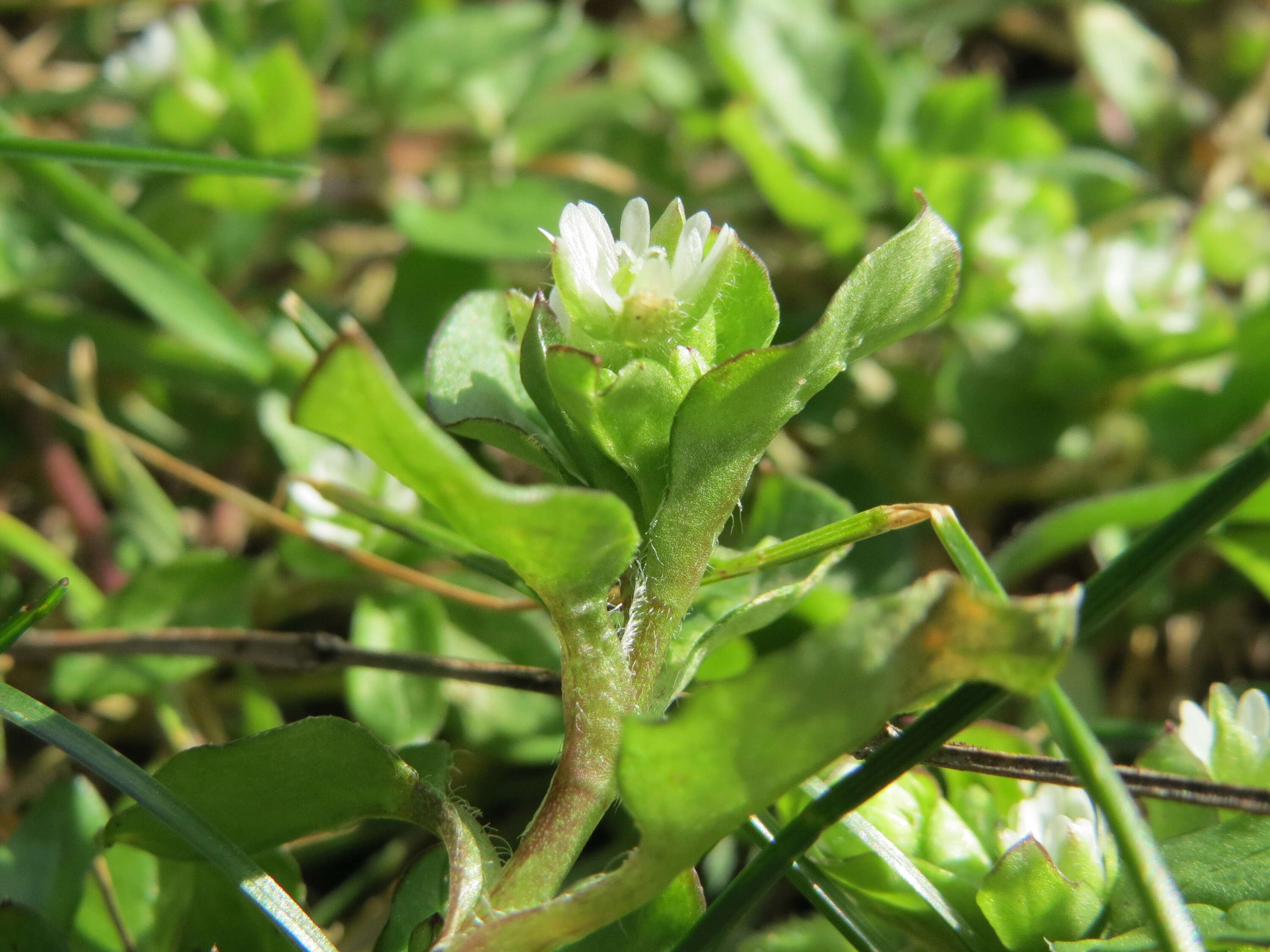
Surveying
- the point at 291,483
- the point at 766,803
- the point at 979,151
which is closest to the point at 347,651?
Result: the point at 291,483

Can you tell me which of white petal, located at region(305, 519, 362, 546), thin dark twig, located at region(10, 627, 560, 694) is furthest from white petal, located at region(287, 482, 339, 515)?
thin dark twig, located at region(10, 627, 560, 694)

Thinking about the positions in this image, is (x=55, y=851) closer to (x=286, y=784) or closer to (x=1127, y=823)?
(x=286, y=784)

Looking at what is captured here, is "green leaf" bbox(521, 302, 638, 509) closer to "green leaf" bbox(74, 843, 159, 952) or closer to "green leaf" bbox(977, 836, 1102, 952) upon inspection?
"green leaf" bbox(977, 836, 1102, 952)

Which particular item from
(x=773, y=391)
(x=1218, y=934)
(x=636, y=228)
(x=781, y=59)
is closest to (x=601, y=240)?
(x=636, y=228)

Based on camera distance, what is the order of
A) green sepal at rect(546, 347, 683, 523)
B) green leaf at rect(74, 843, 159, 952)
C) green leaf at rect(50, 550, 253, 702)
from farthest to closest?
1. green leaf at rect(50, 550, 253, 702)
2. green leaf at rect(74, 843, 159, 952)
3. green sepal at rect(546, 347, 683, 523)

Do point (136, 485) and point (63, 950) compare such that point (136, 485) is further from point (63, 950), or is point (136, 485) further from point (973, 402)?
point (973, 402)

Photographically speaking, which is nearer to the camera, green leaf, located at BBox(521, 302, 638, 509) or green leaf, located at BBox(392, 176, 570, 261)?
green leaf, located at BBox(521, 302, 638, 509)
